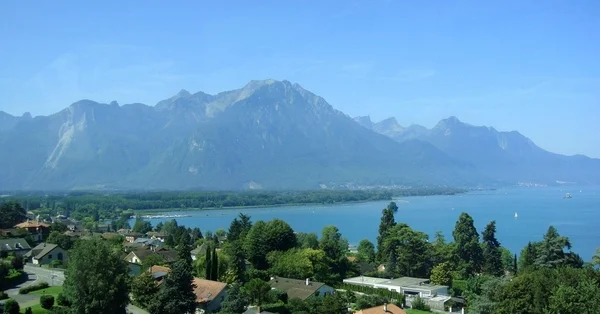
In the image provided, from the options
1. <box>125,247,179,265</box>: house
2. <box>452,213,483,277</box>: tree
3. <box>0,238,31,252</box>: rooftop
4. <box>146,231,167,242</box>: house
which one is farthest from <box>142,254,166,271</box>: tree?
<box>146,231,167,242</box>: house

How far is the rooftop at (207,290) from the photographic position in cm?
2717

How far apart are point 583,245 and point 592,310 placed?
51.8 meters

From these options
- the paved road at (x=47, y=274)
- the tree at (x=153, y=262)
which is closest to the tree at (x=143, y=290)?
the tree at (x=153, y=262)

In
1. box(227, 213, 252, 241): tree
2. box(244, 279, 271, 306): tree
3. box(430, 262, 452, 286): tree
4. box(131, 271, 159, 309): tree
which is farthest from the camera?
box(227, 213, 252, 241): tree

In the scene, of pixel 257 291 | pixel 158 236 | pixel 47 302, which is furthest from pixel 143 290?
pixel 158 236

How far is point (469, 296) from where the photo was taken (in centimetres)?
3344

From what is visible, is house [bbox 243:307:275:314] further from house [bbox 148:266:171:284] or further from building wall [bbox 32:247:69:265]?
building wall [bbox 32:247:69:265]

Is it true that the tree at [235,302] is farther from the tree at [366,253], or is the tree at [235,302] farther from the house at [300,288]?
the tree at [366,253]

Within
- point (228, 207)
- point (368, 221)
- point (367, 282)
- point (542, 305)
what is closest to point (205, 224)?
point (368, 221)

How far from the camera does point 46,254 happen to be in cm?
3981

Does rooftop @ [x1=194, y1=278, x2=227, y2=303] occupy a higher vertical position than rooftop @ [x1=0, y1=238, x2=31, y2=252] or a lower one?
lower

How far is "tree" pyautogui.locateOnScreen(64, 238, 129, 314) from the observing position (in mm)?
22094

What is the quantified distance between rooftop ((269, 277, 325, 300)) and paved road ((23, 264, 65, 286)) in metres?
11.3

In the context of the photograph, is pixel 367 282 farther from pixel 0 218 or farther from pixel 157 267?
pixel 0 218
